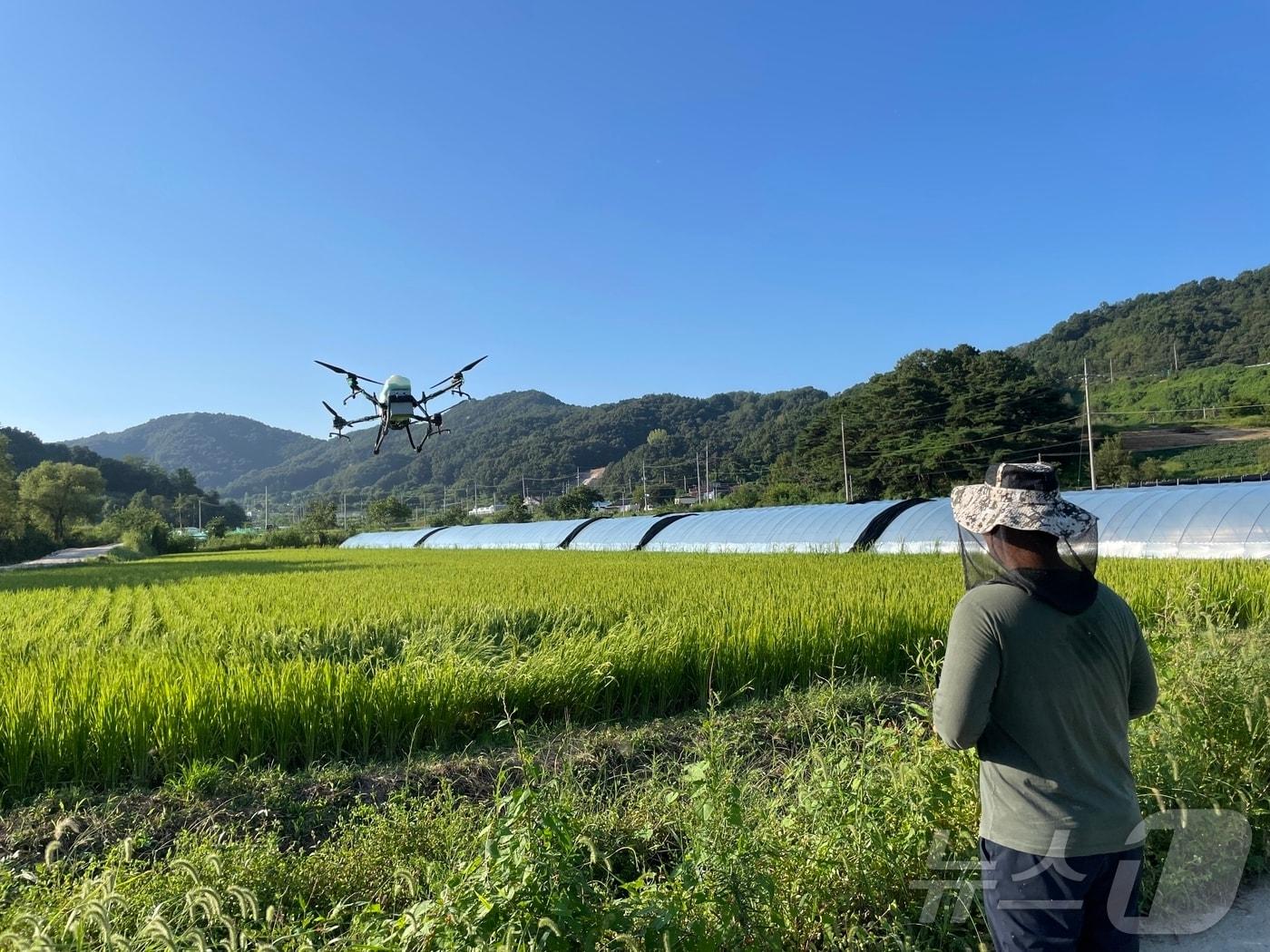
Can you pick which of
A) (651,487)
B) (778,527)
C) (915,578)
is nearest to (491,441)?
(651,487)

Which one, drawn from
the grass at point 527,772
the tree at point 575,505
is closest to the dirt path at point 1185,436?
the tree at point 575,505

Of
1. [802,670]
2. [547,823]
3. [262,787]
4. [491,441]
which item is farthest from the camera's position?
[491,441]

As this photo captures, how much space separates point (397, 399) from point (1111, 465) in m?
35.9

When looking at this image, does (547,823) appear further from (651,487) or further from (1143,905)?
(651,487)

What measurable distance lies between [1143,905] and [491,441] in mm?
129720

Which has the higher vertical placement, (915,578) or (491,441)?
Result: (491,441)

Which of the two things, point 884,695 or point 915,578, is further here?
point 915,578

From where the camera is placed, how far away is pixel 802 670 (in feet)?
18.2

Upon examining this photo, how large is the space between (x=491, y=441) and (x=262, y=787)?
128023 millimetres

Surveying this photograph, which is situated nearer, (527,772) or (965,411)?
(527,772)

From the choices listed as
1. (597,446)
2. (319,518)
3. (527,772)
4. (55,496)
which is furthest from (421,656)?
(597,446)

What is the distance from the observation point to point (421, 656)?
5.40 meters

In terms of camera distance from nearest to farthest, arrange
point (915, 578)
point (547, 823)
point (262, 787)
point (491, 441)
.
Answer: point (547, 823), point (262, 787), point (915, 578), point (491, 441)

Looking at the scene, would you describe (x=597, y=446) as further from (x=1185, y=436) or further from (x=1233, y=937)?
(x=1233, y=937)
